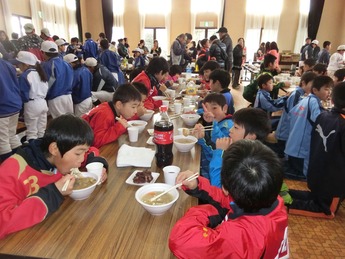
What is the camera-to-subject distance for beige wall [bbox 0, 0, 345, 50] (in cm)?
1168

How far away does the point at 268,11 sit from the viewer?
1173 centimetres

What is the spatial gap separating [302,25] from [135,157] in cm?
1294

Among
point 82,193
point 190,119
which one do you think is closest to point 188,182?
point 82,193

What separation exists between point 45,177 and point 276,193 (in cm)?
100

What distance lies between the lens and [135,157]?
1.61 metres

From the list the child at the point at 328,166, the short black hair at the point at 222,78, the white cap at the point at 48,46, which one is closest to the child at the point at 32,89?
the white cap at the point at 48,46

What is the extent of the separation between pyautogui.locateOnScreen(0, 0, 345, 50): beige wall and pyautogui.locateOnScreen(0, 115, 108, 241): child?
12.3 m

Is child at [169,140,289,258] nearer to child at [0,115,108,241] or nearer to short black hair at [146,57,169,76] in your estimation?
child at [0,115,108,241]

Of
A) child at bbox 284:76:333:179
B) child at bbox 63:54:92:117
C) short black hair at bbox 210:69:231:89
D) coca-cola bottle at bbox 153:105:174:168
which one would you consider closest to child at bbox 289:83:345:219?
child at bbox 284:76:333:179

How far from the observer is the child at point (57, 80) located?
12.1ft

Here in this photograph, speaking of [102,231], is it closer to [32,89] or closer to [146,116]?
[146,116]

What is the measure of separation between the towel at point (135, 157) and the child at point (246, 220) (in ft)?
2.18

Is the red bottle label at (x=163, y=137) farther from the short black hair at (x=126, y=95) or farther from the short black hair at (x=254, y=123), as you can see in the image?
the short black hair at (x=126, y=95)

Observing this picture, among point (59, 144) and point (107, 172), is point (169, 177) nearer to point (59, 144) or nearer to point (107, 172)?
point (107, 172)
